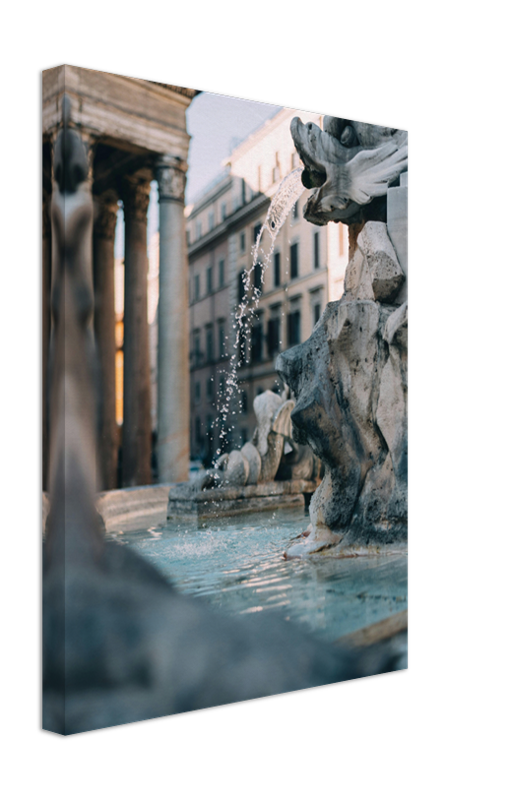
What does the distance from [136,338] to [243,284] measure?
101cm

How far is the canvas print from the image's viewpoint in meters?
6.66

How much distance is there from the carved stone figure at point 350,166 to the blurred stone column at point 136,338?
57.7 inches

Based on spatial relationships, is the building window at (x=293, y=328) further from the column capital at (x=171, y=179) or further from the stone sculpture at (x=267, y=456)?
the column capital at (x=171, y=179)

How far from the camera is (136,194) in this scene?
7840mm

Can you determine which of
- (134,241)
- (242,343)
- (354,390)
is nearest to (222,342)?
(242,343)

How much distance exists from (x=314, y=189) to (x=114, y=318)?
6.95 ft

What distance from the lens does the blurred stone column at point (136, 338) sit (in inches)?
302

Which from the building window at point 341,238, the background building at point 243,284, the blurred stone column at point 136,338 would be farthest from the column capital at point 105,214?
the building window at point 341,238

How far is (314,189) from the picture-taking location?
27.3 feet

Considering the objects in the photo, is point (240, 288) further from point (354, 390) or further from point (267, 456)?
point (267, 456)

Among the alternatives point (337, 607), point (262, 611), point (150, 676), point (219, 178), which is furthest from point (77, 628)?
point (219, 178)
